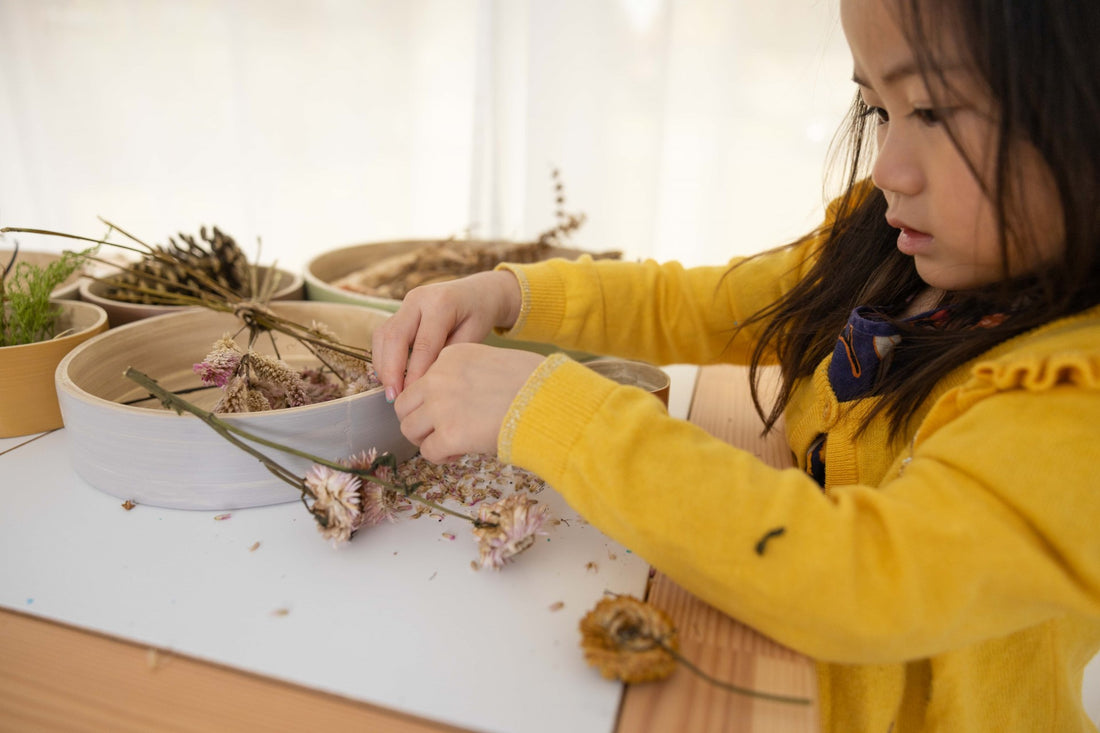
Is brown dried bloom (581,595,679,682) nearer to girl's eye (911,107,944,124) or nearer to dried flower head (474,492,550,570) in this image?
dried flower head (474,492,550,570)

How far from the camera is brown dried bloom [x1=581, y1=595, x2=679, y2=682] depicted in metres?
0.37

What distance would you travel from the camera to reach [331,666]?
39cm

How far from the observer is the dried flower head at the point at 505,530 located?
0.46 m

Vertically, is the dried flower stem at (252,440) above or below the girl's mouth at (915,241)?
below

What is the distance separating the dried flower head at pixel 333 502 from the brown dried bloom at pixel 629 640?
180 mm

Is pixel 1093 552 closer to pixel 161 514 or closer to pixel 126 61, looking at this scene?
pixel 161 514

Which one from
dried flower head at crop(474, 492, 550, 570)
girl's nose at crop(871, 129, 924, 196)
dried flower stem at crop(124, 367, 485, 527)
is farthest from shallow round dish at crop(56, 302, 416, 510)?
girl's nose at crop(871, 129, 924, 196)

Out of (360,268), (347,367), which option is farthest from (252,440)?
(360,268)

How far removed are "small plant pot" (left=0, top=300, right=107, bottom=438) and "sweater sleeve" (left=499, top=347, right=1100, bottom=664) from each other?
51 centimetres

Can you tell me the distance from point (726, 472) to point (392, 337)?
32 cm

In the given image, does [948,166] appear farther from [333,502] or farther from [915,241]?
[333,502]

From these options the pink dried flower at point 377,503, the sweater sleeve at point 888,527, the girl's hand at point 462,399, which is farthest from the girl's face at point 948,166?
the pink dried flower at point 377,503

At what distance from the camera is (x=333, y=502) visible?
47 centimetres

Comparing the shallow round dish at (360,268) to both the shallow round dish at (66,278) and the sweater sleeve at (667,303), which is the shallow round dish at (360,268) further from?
the shallow round dish at (66,278)
